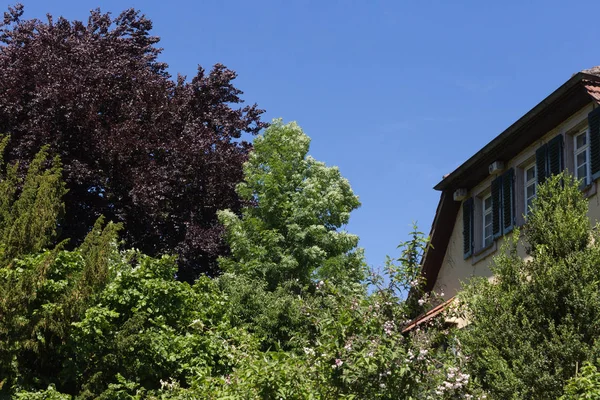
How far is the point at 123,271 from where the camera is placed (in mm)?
19141

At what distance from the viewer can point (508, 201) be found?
62.5 feet

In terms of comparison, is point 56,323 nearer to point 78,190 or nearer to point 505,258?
point 505,258

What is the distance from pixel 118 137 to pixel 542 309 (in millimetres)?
15781

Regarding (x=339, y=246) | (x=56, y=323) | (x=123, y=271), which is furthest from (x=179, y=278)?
(x=56, y=323)

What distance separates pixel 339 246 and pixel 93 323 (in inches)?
488

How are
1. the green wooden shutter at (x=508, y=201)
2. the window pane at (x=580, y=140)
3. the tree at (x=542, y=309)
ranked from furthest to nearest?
the green wooden shutter at (x=508, y=201) < the window pane at (x=580, y=140) < the tree at (x=542, y=309)

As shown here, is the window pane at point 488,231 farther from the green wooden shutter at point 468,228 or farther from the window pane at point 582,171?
the window pane at point 582,171

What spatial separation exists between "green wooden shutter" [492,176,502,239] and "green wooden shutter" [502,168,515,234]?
14cm

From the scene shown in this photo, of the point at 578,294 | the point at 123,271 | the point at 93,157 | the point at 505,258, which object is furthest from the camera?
the point at 93,157

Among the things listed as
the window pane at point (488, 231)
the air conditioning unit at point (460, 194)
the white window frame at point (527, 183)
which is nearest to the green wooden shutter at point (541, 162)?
the white window frame at point (527, 183)

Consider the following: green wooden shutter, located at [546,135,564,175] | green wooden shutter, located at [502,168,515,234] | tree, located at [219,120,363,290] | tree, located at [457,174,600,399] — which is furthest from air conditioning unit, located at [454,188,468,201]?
tree, located at [219,120,363,290]

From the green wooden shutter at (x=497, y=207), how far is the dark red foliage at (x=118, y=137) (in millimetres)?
10582

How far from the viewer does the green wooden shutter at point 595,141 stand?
1606cm

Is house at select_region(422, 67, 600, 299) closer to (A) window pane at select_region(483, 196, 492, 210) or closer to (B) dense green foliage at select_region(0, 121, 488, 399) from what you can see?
(A) window pane at select_region(483, 196, 492, 210)
